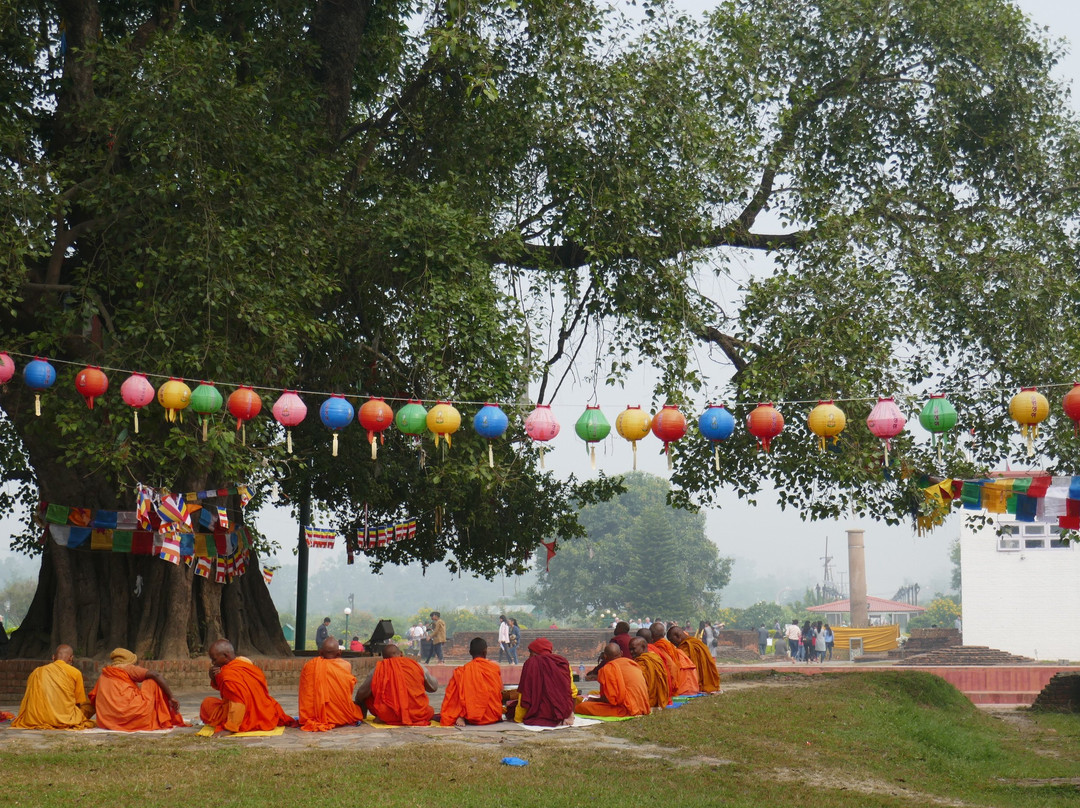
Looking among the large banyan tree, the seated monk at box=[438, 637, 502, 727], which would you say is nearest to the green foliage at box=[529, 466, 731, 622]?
the large banyan tree

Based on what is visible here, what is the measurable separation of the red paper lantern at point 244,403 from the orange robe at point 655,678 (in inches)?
188

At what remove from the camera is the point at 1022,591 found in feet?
108

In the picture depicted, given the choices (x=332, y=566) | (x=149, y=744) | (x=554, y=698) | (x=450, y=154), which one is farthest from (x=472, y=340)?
(x=332, y=566)

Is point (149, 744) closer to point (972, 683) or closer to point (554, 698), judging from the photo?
point (554, 698)

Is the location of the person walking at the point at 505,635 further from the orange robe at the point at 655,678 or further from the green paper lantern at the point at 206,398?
the green paper lantern at the point at 206,398

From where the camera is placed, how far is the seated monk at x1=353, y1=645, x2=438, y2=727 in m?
10.9

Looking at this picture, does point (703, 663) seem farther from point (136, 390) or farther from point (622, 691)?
point (136, 390)

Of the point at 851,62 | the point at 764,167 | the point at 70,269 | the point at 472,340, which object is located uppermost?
the point at 851,62

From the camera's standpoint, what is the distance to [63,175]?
13375 millimetres

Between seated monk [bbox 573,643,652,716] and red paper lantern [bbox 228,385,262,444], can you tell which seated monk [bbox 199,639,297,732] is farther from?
seated monk [bbox 573,643,652,716]

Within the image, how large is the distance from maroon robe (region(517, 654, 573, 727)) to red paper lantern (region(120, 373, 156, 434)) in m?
4.58

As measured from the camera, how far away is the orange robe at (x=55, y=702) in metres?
10.6

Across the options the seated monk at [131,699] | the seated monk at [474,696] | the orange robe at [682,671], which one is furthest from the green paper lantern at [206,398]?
the orange robe at [682,671]

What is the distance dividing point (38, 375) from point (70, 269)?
146 inches
